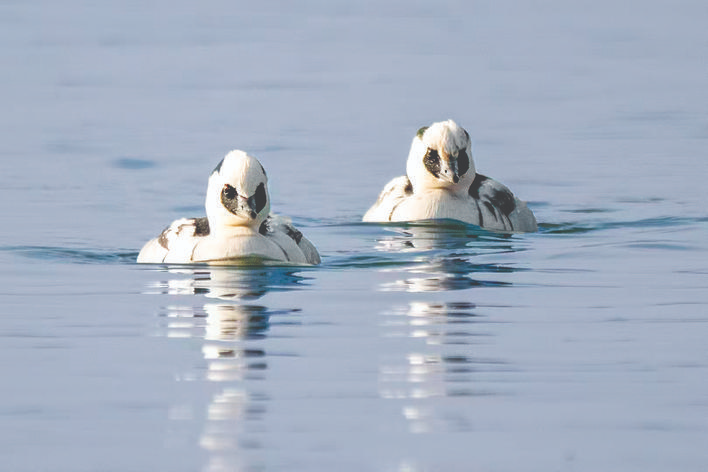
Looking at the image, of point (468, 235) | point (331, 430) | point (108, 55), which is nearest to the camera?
point (331, 430)

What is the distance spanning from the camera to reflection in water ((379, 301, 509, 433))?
11.5 meters

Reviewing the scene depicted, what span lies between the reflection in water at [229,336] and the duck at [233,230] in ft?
0.49

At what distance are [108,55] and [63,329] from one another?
25.8 m

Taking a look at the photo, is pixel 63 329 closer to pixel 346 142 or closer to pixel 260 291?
pixel 260 291

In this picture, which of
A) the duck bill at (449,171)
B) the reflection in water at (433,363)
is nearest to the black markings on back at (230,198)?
the reflection in water at (433,363)

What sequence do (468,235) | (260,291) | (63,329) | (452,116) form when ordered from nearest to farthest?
(63,329)
(260,291)
(468,235)
(452,116)

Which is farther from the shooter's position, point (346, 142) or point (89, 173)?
point (346, 142)

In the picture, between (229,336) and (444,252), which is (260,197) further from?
(229,336)

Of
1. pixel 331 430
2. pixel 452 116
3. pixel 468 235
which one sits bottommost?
pixel 331 430

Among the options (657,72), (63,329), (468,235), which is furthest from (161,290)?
(657,72)

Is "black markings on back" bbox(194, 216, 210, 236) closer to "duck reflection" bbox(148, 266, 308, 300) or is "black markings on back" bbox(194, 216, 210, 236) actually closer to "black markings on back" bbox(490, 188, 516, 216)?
"duck reflection" bbox(148, 266, 308, 300)

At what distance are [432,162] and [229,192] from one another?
473cm

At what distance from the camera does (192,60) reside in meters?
38.8

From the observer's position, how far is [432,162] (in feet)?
70.4
